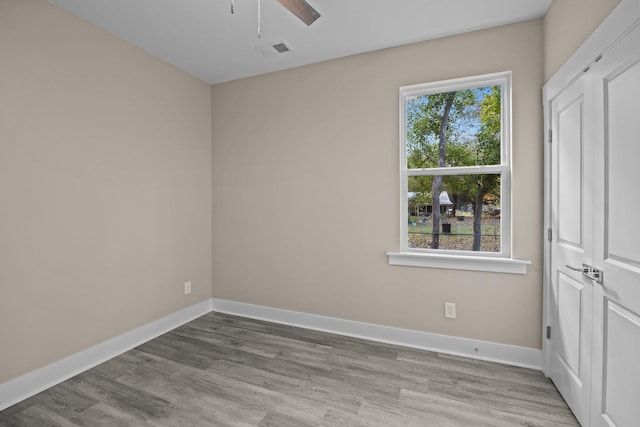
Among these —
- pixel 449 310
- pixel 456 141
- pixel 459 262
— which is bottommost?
pixel 449 310

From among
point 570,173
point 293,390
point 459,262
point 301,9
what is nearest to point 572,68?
point 570,173

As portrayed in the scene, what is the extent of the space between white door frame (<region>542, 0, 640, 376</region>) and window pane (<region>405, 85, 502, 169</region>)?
0.39 metres

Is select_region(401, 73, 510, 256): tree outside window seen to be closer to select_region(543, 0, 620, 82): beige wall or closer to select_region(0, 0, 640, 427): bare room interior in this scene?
select_region(0, 0, 640, 427): bare room interior

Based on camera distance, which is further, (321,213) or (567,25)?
(321,213)

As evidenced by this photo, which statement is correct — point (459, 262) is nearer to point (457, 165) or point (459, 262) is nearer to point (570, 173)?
point (457, 165)

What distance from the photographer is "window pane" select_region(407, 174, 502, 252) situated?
103 inches

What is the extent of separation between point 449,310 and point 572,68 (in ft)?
6.34

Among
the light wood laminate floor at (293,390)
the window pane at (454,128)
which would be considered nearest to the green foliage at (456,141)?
the window pane at (454,128)

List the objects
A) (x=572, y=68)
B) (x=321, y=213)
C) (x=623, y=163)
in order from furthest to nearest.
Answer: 1. (x=321, y=213)
2. (x=572, y=68)
3. (x=623, y=163)

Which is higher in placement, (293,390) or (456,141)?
(456,141)

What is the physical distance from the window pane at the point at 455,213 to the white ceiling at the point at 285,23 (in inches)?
48.4

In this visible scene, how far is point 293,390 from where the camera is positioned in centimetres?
217

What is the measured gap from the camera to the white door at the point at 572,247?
5.60 ft

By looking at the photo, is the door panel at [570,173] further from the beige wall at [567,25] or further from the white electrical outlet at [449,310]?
the white electrical outlet at [449,310]
